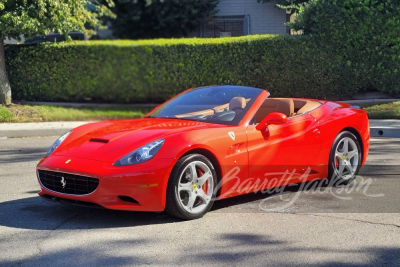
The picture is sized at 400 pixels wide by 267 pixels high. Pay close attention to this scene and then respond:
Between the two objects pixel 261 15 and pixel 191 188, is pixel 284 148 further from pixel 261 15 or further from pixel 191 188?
pixel 261 15

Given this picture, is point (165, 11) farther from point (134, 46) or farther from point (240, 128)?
point (240, 128)

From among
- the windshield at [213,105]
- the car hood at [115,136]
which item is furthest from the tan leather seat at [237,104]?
the car hood at [115,136]

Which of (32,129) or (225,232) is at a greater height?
(225,232)

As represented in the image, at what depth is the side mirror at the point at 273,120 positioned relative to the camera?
6570 mm

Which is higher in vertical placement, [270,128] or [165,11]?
[165,11]

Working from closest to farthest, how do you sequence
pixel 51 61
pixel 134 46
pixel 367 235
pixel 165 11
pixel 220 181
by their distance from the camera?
pixel 367 235, pixel 220 181, pixel 134 46, pixel 51 61, pixel 165 11

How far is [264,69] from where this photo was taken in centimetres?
1792

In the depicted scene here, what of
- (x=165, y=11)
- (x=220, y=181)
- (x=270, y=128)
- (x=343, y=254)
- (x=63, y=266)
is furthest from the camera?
(x=165, y=11)

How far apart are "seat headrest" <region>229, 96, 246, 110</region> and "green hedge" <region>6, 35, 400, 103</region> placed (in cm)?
1000

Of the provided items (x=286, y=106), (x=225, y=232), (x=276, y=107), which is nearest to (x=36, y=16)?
(x=276, y=107)

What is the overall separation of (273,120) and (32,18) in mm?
10616

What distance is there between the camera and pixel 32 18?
50.8 feet

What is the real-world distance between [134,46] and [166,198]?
33.5 feet

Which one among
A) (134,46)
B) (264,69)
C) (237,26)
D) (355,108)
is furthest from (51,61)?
(355,108)
